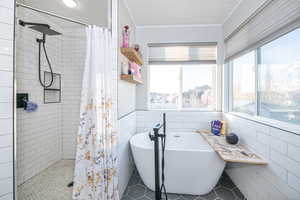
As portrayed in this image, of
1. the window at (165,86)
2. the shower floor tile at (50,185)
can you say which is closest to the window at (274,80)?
the window at (165,86)

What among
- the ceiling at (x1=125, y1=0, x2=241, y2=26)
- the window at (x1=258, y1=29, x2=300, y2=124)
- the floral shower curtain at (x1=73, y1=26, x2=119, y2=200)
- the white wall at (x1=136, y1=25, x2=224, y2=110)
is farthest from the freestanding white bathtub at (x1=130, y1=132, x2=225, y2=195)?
the ceiling at (x1=125, y1=0, x2=241, y2=26)

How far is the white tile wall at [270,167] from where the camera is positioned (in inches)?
38.8

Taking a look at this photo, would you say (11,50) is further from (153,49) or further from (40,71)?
(153,49)

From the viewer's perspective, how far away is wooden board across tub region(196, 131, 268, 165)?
1.28m

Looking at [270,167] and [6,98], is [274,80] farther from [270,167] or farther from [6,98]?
[6,98]

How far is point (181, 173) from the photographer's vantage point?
1.56 metres

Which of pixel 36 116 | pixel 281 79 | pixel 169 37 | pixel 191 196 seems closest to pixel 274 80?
pixel 281 79

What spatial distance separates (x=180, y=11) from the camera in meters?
1.97

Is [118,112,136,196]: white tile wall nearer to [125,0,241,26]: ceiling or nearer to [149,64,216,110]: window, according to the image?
[149,64,216,110]: window

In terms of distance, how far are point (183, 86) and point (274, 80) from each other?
1.36 metres

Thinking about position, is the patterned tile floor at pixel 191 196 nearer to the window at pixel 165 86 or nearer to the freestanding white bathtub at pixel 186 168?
the freestanding white bathtub at pixel 186 168

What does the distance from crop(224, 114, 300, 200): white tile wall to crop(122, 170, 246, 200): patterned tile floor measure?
107 millimetres

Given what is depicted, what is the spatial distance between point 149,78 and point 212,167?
1.76 metres

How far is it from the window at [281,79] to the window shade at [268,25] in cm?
10
